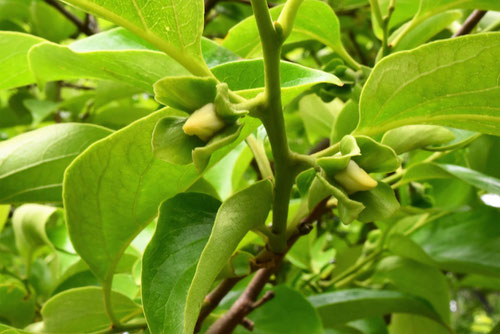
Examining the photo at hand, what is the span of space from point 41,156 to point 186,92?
252mm

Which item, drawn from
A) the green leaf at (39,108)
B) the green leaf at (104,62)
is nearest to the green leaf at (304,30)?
the green leaf at (104,62)

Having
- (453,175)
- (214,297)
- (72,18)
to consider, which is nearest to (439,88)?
(453,175)

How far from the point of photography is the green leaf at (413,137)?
426 mm

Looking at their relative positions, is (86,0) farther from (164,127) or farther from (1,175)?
(1,175)

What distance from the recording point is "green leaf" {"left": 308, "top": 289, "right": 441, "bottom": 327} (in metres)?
0.67

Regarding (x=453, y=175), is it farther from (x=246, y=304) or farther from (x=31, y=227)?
(x=31, y=227)

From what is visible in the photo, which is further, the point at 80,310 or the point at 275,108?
the point at 80,310

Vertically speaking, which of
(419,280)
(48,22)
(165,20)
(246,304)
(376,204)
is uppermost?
(165,20)

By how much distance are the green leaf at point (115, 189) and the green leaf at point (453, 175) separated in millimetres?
240

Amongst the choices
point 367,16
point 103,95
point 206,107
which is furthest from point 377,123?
point 367,16

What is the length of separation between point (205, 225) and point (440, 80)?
7.5 inches

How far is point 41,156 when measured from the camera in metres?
0.50

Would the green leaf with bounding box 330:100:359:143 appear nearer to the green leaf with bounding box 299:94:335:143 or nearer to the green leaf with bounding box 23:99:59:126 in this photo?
the green leaf with bounding box 299:94:335:143

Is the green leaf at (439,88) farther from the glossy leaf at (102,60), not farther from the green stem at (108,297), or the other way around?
the green stem at (108,297)
